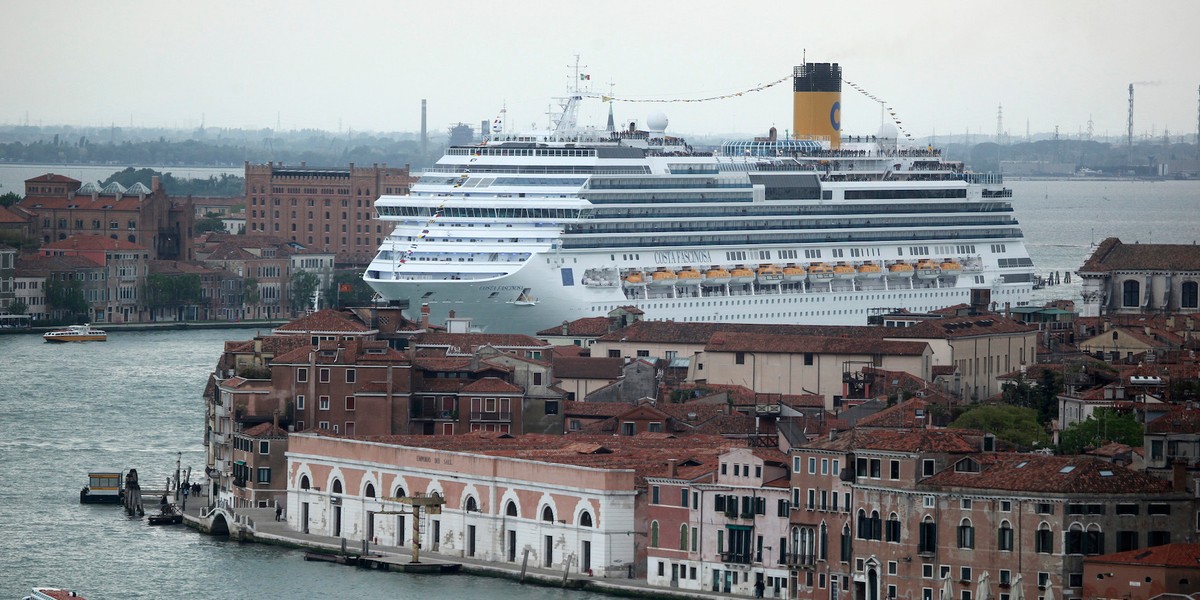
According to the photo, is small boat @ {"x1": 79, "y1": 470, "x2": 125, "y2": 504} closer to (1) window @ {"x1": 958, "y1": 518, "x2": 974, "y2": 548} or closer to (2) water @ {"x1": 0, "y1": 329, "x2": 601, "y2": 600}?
(2) water @ {"x1": 0, "y1": 329, "x2": 601, "y2": 600}

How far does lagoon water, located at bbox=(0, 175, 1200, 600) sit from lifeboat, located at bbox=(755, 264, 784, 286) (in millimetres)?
12693

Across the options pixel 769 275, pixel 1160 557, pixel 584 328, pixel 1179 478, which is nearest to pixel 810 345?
pixel 584 328

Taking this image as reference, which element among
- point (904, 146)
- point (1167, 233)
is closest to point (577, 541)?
point (904, 146)

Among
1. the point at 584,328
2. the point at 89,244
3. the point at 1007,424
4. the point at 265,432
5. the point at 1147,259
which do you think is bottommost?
the point at 265,432

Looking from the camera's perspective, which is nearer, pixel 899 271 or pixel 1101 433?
pixel 1101 433

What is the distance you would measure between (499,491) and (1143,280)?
32052 mm

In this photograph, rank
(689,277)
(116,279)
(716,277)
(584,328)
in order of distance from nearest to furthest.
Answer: (584,328), (689,277), (716,277), (116,279)

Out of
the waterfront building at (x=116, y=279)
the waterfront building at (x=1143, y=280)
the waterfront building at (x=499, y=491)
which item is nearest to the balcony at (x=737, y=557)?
the waterfront building at (x=499, y=491)

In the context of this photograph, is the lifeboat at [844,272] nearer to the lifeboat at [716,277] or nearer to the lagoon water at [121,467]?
the lifeboat at [716,277]

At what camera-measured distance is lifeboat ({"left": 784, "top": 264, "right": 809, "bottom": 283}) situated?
72.8 meters

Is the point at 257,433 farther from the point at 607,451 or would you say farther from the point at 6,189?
the point at 6,189

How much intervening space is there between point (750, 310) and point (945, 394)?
22.0 metres

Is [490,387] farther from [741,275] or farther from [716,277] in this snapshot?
[741,275]

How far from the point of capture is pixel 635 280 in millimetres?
68938
